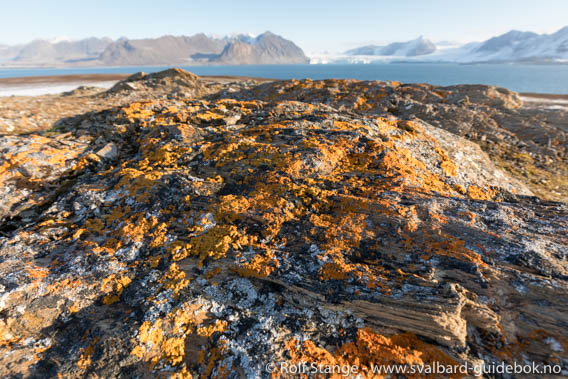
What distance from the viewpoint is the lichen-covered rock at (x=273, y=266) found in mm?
3512

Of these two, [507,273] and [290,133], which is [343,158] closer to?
[290,133]

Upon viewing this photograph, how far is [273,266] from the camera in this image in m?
4.51

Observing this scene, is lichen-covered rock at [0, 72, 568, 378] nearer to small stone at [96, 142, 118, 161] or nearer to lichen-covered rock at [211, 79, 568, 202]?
small stone at [96, 142, 118, 161]

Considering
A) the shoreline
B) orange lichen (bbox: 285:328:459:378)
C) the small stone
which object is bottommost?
orange lichen (bbox: 285:328:459:378)

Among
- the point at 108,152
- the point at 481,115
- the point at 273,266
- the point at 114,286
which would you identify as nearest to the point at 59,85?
the point at 108,152

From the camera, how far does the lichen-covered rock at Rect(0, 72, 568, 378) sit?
351 centimetres

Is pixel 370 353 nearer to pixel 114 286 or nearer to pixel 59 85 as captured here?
pixel 114 286

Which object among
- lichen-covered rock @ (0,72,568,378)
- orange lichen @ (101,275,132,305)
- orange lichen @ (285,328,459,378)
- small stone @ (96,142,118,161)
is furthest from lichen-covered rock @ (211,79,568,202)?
orange lichen @ (101,275,132,305)

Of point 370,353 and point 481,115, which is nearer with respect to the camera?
point 370,353

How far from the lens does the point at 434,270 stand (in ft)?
13.7

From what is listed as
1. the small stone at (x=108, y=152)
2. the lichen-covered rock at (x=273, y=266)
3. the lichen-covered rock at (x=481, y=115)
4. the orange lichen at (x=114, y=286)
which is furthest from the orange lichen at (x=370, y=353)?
the lichen-covered rock at (x=481, y=115)

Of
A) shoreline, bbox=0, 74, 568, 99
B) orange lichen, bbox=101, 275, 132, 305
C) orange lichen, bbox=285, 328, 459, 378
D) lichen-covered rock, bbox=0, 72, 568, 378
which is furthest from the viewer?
shoreline, bbox=0, 74, 568, 99

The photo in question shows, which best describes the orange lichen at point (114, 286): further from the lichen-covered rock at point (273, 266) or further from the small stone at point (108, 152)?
the small stone at point (108, 152)

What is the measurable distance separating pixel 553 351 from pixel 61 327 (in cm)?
701
